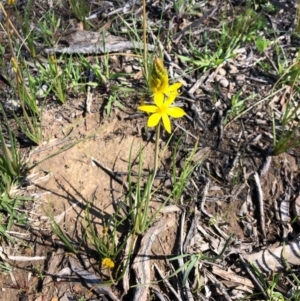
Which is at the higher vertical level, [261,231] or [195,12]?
[195,12]

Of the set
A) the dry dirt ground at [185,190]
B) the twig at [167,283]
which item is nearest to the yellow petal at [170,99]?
the dry dirt ground at [185,190]

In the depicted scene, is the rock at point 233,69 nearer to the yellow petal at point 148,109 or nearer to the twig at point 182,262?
the twig at point 182,262

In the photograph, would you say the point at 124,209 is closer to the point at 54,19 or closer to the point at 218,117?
the point at 218,117

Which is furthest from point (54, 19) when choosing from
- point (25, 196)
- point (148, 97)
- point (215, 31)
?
point (25, 196)

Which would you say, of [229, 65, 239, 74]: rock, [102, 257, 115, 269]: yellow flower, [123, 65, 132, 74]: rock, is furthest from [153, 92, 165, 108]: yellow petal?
[229, 65, 239, 74]: rock

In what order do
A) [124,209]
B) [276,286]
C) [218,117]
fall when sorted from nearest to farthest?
[276,286] → [124,209] → [218,117]

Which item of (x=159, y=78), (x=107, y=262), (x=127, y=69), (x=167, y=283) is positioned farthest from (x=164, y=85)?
(x=127, y=69)

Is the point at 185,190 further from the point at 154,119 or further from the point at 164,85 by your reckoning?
the point at 164,85

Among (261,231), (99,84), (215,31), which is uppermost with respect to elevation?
(215,31)

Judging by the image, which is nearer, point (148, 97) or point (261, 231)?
point (261, 231)

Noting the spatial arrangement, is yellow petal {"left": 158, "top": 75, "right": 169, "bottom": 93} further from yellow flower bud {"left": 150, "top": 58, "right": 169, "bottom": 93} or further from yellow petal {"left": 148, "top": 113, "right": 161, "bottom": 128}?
yellow petal {"left": 148, "top": 113, "right": 161, "bottom": 128}
